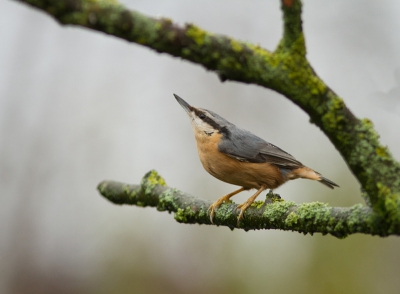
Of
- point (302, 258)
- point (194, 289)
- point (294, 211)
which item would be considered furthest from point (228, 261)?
point (294, 211)

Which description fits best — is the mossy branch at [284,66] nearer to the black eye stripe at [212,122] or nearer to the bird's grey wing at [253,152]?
the bird's grey wing at [253,152]

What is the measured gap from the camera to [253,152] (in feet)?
12.8

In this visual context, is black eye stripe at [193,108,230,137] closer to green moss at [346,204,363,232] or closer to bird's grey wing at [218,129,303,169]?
bird's grey wing at [218,129,303,169]

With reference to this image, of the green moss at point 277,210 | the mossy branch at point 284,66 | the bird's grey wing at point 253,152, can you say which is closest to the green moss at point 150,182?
the bird's grey wing at point 253,152

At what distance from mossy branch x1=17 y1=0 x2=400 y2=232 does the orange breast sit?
210 cm

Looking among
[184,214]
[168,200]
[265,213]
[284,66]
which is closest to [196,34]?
[284,66]

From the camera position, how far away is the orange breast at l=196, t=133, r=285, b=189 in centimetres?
384

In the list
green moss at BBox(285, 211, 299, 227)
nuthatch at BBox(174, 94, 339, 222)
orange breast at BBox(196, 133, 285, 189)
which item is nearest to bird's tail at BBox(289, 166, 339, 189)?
nuthatch at BBox(174, 94, 339, 222)

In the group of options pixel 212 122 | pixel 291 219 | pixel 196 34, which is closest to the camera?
pixel 196 34

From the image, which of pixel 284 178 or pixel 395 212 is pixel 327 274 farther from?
pixel 395 212

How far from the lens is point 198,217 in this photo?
3318mm

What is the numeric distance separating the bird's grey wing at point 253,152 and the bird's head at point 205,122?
0.49 ft

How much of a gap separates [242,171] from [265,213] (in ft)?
3.57

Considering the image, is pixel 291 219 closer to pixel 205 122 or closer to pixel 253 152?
pixel 253 152
